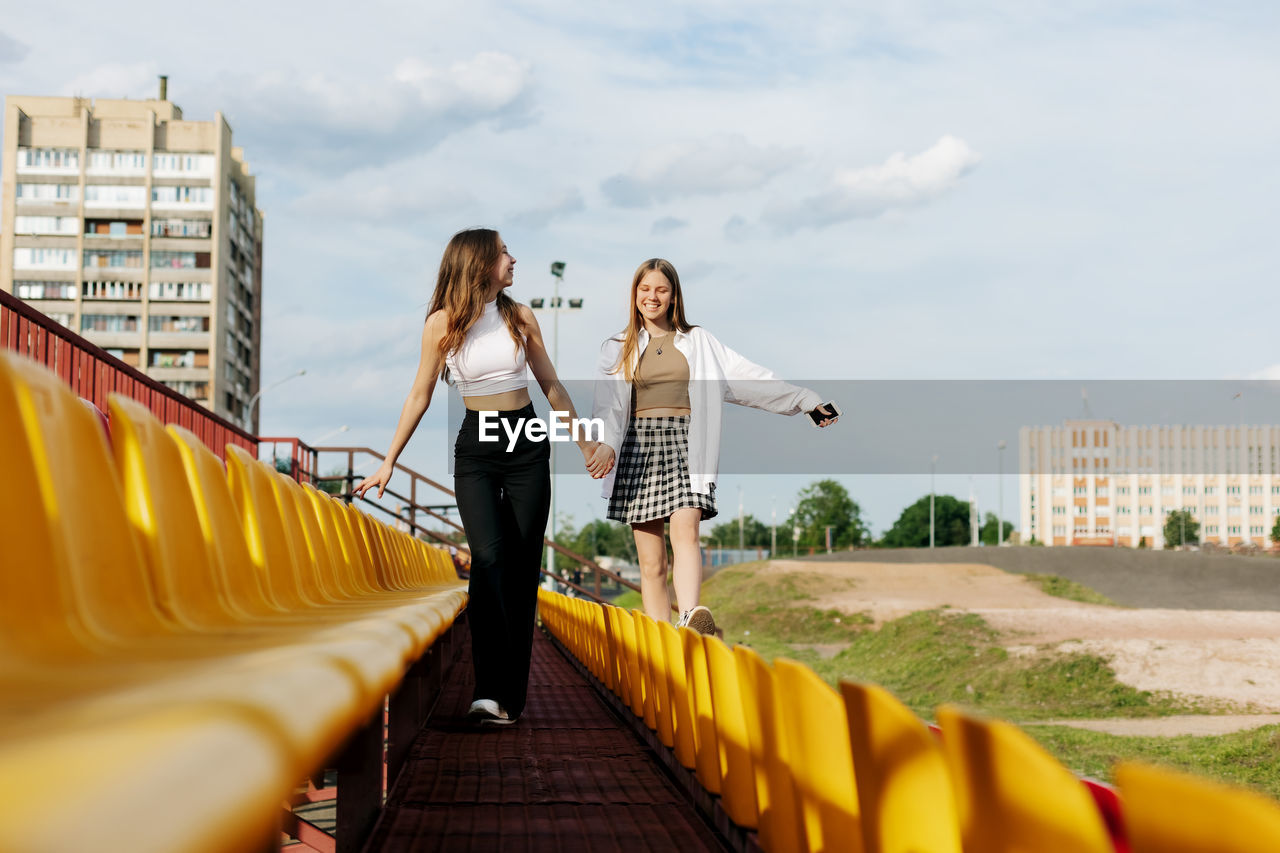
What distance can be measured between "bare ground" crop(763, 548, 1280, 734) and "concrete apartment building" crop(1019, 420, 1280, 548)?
A: 76362 mm

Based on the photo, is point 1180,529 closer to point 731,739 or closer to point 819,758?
point 731,739

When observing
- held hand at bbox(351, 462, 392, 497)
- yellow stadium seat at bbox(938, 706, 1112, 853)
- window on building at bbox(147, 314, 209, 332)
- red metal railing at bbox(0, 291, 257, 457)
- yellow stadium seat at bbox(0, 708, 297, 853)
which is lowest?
yellow stadium seat at bbox(938, 706, 1112, 853)

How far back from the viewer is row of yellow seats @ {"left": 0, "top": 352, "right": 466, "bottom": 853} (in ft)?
1.85

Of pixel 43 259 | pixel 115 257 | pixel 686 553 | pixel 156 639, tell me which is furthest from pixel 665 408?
pixel 43 259

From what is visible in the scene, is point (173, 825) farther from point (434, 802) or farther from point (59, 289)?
point (59, 289)

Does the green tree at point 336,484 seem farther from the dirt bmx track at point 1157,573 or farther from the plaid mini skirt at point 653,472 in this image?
the dirt bmx track at point 1157,573

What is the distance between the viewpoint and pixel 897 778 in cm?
119

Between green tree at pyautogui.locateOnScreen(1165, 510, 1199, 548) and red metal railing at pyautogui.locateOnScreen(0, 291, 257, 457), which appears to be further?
green tree at pyautogui.locateOnScreen(1165, 510, 1199, 548)

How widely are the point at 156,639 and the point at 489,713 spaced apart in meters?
2.35

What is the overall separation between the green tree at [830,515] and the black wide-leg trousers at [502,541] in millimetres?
105823

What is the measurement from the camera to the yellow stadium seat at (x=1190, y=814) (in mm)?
644

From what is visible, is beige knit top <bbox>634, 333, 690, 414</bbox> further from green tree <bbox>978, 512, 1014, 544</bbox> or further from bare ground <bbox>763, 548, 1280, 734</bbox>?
green tree <bbox>978, 512, 1014, 544</bbox>

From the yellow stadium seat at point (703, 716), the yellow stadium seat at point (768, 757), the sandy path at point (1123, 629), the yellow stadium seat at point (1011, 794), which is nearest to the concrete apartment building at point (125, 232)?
the sandy path at point (1123, 629)

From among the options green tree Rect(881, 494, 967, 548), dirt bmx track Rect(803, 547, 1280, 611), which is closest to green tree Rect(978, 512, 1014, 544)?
green tree Rect(881, 494, 967, 548)
